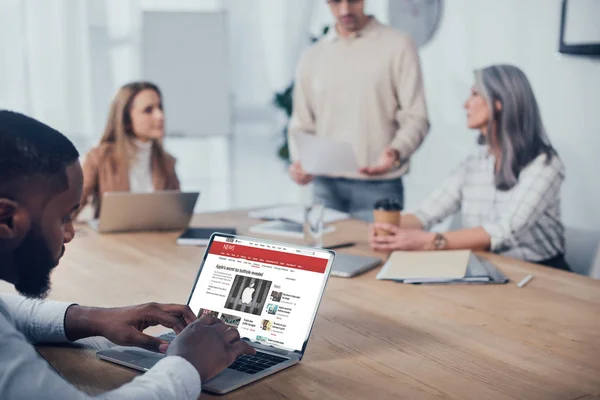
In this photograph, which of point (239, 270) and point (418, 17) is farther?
point (418, 17)

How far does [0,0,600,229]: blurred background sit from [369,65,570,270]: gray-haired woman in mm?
1181

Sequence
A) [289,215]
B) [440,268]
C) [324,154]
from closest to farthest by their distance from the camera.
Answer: [440,268] → [289,215] → [324,154]

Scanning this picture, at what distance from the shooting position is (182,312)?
1292 mm

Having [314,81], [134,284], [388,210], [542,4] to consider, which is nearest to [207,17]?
[314,81]

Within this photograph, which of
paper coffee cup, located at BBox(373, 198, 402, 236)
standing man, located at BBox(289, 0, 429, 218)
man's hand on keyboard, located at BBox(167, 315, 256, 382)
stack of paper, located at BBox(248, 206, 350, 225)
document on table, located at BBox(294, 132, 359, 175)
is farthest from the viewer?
standing man, located at BBox(289, 0, 429, 218)

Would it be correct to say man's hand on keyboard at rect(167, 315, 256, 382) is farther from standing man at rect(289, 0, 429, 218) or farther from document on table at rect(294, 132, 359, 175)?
standing man at rect(289, 0, 429, 218)

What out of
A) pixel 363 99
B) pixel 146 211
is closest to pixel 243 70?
pixel 363 99

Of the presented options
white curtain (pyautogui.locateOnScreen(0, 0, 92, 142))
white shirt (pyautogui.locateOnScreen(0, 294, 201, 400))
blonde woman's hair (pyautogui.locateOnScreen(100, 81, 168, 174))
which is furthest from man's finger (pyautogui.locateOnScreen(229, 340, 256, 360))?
white curtain (pyautogui.locateOnScreen(0, 0, 92, 142))

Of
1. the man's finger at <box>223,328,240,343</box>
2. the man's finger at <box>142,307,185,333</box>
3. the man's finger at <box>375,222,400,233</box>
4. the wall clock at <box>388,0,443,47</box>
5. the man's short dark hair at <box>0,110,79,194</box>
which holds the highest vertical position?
the wall clock at <box>388,0,443,47</box>

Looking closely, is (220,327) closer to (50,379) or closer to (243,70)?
(50,379)

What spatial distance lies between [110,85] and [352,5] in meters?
1.82

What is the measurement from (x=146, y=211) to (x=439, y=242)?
98 cm

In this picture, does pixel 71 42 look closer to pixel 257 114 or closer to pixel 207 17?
pixel 207 17

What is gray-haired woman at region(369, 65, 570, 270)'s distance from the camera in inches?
86.4
